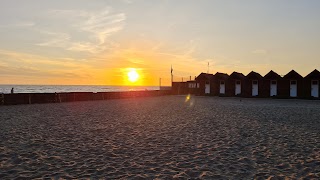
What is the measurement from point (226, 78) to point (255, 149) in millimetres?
38490

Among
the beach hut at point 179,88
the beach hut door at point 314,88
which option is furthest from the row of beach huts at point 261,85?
the beach hut at point 179,88

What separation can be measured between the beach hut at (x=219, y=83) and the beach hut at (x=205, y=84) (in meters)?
0.71

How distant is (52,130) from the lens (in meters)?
12.6

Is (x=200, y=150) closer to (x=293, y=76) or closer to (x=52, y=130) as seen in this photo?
(x=52, y=130)

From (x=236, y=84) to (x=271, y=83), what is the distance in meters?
5.59

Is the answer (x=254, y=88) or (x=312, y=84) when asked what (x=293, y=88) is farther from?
(x=254, y=88)

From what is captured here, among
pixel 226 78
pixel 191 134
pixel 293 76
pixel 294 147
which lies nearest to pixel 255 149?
pixel 294 147

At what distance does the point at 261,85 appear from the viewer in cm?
4225

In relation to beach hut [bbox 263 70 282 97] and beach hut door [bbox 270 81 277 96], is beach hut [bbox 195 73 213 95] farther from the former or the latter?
beach hut door [bbox 270 81 277 96]

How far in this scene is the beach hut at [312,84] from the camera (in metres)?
37.6

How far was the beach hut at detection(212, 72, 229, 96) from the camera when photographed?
46.3 metres

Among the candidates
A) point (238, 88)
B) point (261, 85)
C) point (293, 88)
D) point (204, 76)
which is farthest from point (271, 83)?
point (204, 76)

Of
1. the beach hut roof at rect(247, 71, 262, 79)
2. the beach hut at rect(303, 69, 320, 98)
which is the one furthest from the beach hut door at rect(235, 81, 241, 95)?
the beach hut at rect(303, 69, 320, 98)

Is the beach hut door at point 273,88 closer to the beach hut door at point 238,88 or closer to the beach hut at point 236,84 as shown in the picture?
the beach hut at point 236,84
